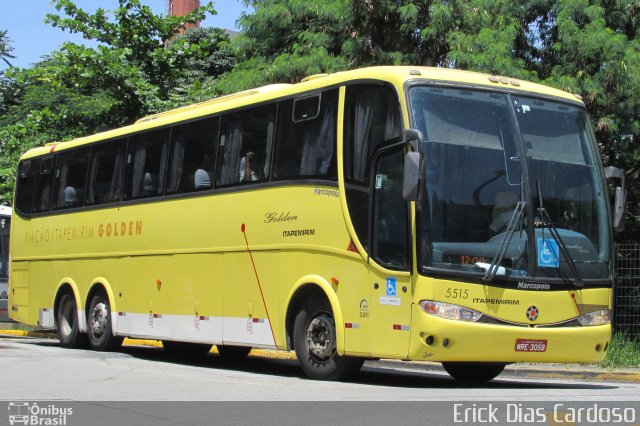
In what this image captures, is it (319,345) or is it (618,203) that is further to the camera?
(319,345)

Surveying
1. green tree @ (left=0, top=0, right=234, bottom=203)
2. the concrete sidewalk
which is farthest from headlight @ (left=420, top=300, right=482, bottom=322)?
green tree @ (left=0, top=0, right=234, bottom=203)

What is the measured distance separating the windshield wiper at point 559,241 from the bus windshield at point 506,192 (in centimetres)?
1

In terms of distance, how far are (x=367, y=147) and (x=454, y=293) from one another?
2042 millimetres

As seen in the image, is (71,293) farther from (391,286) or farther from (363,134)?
(391,286)

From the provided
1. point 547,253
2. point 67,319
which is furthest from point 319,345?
point 67,319

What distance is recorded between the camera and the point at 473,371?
13.4 metres

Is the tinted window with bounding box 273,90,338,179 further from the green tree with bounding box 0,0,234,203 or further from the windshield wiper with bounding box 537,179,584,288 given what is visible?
the green tree with bounding box 0,0,234,203

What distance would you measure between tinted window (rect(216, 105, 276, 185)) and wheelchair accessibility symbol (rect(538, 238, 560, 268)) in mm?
3893

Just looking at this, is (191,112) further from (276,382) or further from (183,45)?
(183,45)

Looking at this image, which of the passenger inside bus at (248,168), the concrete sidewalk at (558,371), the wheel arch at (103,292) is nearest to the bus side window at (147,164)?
the wheel arch at (103,292)

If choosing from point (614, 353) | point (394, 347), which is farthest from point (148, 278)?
point (614, 353)

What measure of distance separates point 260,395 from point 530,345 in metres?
3.08

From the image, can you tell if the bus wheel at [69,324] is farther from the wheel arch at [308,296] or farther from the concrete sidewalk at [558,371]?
the wheel arch at [308,296]

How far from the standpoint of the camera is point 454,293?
11.0 metres
